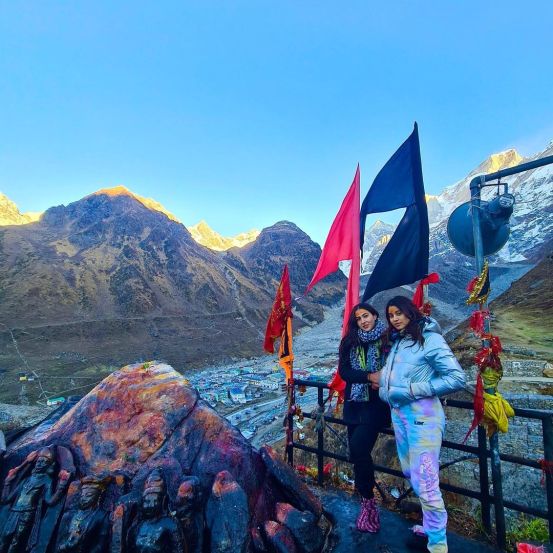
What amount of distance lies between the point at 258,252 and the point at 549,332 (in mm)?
131368

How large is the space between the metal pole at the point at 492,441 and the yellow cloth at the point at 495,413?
0.28 feet

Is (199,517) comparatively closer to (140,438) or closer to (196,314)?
(140,438)

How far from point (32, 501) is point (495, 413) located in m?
4.72

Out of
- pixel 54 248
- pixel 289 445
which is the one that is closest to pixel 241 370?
pixel 289 445

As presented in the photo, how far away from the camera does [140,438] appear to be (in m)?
4.13

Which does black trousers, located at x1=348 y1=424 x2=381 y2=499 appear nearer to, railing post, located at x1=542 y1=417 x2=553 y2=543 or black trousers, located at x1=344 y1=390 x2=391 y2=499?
black trousers, located at x1=344 y1=390 x2=391 y2=499

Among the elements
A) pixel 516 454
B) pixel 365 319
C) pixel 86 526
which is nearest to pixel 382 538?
pixel 365 319

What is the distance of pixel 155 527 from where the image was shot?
124 inches

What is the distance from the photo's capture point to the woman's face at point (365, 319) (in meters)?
4.08

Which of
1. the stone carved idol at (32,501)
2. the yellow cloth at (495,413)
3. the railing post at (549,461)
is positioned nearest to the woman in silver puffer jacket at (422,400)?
the yellow cloth at (495,413)

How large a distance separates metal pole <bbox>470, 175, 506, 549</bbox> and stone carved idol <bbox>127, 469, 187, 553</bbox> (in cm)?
321

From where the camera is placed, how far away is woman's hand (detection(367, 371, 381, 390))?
3.84 metres

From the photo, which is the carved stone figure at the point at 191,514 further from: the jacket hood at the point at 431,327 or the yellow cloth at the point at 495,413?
the yellow cloth at the point at 495,413

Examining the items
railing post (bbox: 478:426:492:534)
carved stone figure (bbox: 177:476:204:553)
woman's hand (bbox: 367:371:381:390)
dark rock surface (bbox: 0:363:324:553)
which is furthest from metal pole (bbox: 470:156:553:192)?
carved stone figure (bbox: 177:476:204:553)
